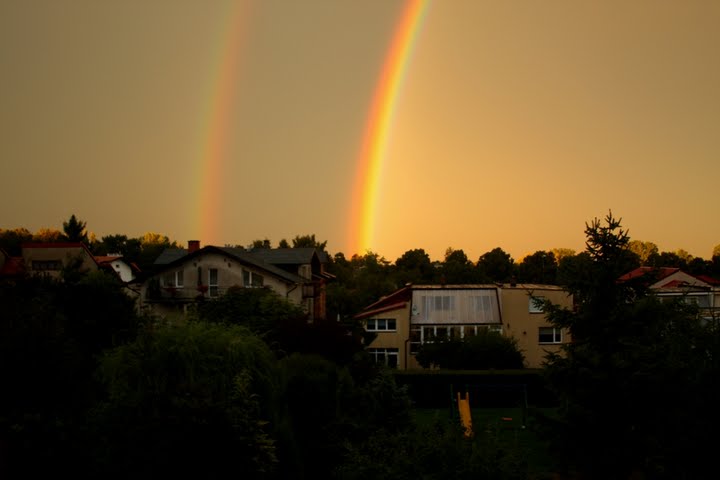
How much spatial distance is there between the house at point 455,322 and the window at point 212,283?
1343 centimetres

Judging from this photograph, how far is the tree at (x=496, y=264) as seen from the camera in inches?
4830

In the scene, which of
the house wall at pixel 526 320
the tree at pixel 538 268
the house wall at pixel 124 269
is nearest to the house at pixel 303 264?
the house wall at pixel 526 320

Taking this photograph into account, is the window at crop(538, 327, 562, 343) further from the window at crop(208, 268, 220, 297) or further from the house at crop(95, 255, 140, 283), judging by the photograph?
the house at crop(95, 255, 140, 283)

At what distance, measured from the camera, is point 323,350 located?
29.2 meters

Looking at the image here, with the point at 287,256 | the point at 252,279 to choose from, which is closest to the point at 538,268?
the point at 287,256

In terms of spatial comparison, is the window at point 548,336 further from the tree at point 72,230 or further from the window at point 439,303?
the tree at point 72,230

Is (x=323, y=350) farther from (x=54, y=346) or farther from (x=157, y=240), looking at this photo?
(x=157, y=240)

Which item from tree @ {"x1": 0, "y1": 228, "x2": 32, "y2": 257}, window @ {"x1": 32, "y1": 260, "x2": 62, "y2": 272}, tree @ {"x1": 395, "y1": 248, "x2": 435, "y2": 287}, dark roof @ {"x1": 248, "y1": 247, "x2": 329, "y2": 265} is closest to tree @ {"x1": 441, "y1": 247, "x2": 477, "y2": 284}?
tree @ {"x1": 395, "y1": 248, "x2": 435, "y2": 287}

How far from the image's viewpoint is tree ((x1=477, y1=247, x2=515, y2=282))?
403 ft

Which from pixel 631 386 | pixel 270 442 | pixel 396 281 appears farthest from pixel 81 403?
pixel 396 281

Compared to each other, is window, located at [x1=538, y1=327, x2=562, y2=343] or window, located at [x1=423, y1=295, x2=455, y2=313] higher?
window, located at [x1=423, y1=295, x2=455, y2=313]

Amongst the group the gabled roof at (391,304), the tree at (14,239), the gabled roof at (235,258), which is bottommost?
the gabled roof at (391,304)

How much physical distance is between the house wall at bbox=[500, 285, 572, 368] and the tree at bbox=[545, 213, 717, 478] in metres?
39.9

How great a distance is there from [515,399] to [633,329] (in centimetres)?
2580
